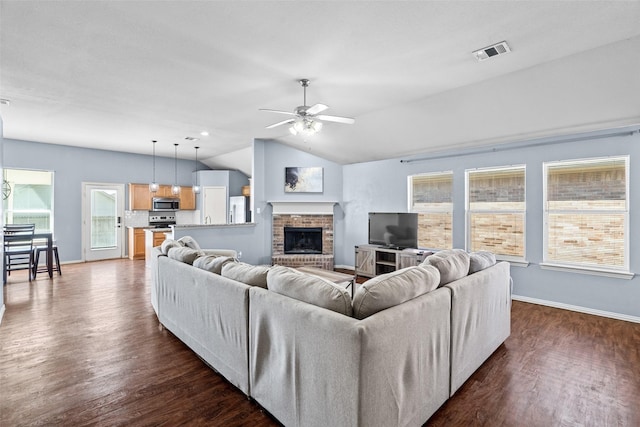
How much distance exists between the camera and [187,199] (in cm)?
912

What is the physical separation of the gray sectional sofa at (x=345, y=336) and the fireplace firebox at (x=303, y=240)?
164 inches

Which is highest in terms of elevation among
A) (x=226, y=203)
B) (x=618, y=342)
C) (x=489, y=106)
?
(x=489, y=106)

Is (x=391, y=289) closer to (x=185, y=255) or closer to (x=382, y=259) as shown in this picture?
(x=185, y=255)

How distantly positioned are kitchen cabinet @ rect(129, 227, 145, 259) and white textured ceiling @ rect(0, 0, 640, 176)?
3.27 metres

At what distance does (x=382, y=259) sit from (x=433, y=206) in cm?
135

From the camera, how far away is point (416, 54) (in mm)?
2914

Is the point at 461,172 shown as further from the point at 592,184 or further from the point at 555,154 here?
the point at 592,184

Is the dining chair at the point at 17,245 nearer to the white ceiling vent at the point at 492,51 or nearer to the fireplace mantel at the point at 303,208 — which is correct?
the fireplace mantel at the point at 303,208

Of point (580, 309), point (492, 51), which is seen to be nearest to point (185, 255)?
point (492, 51)

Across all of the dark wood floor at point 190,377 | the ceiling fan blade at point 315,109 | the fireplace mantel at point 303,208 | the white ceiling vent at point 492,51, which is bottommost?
the dark wood floor at point 190,377

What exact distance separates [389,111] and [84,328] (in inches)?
184

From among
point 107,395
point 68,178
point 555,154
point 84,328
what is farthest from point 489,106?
point 68,178

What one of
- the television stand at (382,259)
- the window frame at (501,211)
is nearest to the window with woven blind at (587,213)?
the window frame at (501,211)

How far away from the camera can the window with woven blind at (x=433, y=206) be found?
218 inches
